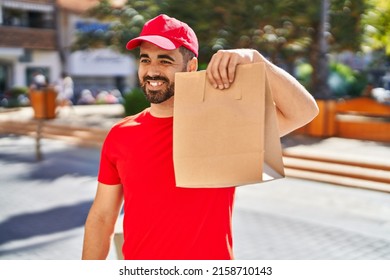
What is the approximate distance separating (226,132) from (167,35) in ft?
1.51

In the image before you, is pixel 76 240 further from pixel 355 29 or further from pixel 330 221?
pixel 355 29

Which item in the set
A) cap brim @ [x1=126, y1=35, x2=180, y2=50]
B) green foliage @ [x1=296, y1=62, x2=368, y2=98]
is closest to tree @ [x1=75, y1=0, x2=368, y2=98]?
green foliage @ [x1=296, y1=62, x2=368, y2=98]

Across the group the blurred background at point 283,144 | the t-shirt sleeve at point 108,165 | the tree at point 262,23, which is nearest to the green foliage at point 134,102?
the blurred background at point 283,144

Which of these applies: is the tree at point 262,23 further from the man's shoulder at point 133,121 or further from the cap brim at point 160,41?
the cap brim at point 160,41

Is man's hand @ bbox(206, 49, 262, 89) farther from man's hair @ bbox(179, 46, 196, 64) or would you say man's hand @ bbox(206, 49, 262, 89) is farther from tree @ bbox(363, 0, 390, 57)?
tree @ bbox(363, 0, 390, 57)

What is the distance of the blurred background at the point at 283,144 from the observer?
6.46 meters

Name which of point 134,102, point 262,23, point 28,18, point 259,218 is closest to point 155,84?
point 259,218

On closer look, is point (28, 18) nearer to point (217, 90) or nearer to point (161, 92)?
point (161, 92)

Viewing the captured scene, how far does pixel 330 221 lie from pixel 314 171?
3.01 meters

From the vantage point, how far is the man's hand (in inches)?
70.1

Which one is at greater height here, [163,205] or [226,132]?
[226,132]

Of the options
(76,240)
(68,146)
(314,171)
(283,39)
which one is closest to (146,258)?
(76,240)

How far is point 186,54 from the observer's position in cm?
211

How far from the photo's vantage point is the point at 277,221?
712 cm
